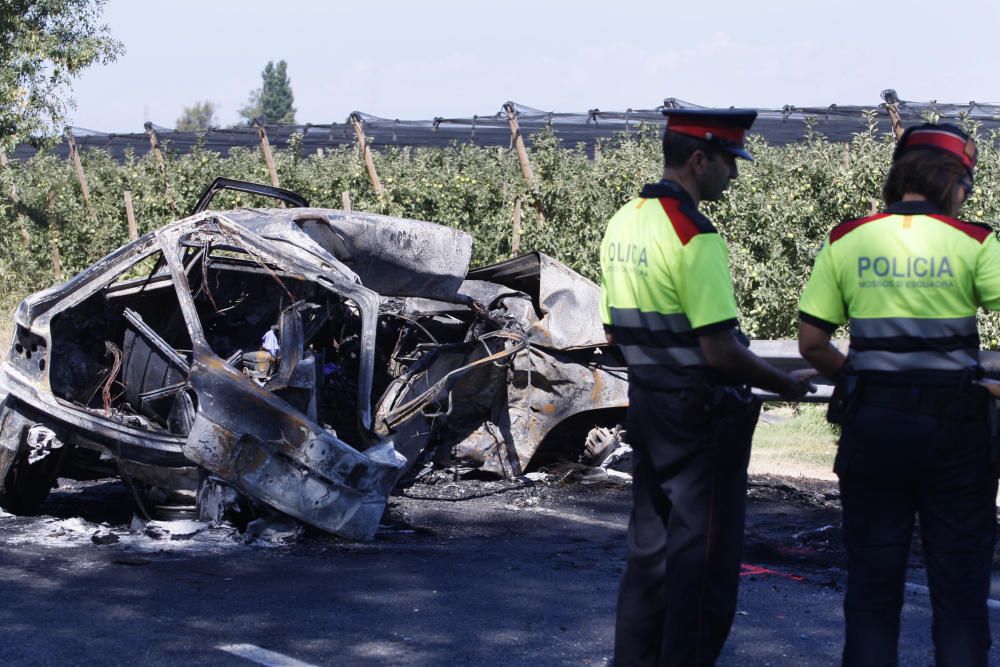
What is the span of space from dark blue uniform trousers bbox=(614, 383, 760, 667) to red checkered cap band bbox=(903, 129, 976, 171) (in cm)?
91

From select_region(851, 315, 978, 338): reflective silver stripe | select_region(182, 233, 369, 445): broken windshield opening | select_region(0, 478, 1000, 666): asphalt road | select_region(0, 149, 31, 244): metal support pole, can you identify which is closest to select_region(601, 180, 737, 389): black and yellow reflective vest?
select_region(851, 315, 978, 338): reflective silver stripe

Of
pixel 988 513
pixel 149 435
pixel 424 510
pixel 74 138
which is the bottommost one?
pixel 424 510

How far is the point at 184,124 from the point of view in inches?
3423

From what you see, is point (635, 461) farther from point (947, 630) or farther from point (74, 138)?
point (74, 138)

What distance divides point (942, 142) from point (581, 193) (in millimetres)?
9518

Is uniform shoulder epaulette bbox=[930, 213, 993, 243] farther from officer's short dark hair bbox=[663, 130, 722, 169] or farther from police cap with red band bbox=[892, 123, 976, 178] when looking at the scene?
officer's short dark hair bbox=[663, 130, 722, 169]

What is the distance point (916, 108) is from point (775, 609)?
28.2 ft

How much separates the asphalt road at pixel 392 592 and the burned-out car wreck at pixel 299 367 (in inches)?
14.9

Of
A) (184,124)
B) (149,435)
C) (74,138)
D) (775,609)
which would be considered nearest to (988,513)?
(775,609)

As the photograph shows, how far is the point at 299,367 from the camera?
6176mm

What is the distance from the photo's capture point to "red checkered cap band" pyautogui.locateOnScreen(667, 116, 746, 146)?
344 centimetres

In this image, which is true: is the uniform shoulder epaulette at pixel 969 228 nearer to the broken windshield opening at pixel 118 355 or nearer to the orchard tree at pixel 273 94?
the broken windshield opening at pixel 118 355

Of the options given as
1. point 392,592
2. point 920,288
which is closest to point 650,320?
point 920,288

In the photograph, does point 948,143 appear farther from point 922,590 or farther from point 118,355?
point 118,355
